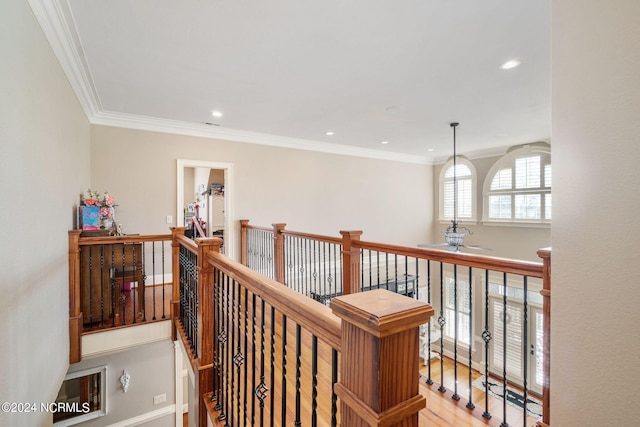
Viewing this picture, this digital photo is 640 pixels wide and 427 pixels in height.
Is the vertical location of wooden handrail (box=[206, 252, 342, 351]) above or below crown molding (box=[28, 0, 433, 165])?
below

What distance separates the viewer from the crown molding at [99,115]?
2.09 meters

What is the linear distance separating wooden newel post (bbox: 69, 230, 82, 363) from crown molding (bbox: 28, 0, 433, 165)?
163 centimetres

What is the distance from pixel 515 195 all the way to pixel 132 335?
24.7 ft

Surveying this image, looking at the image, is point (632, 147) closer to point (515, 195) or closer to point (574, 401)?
point (574, 401)

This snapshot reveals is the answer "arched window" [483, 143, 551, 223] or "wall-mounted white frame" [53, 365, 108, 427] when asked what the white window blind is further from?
"wall-mounted white frame" [53, 365, 108, 427]

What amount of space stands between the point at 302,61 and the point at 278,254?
8.08 ft

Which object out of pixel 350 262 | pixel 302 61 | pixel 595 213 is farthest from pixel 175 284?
pixel 595 213

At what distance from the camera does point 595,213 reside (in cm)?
97

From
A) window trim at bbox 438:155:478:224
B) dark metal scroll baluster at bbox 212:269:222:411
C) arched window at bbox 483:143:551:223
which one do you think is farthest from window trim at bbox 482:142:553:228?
dark metal scroll baluster at bbox 212:269:222:411

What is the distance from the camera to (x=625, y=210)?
0.89 metres

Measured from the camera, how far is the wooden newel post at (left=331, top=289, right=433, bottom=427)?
60 centimetres

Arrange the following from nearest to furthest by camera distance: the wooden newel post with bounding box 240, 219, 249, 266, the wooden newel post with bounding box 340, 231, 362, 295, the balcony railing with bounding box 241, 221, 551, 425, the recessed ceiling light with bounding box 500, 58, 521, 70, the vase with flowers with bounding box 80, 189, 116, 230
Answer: the balcony railing with bounding box 241, 221, 551, 425 → the recessed ceiling light with bounding box 500, 58, 521, 70 → the wooden newel post with bounding box 340, 231, 362, 295 → the vase with flowers with bounding box 80, 189, 116, 230 → the wooden newel post with bounding box 240, 219, 249, 266

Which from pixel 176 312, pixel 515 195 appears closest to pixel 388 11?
pixel 176 312

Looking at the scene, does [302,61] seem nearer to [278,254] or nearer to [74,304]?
[278,254]
